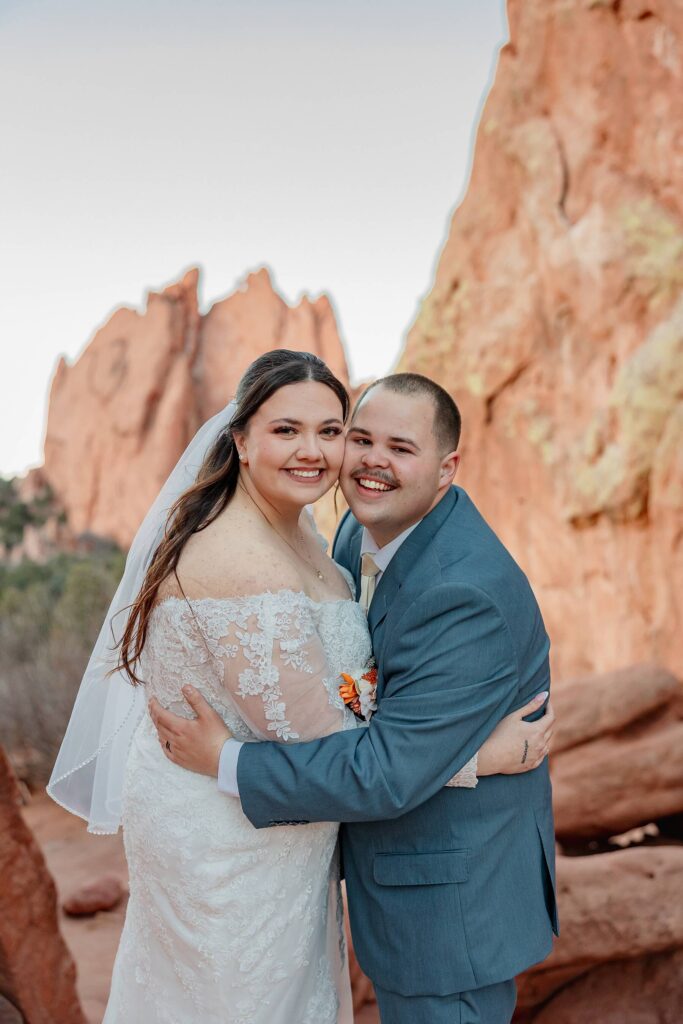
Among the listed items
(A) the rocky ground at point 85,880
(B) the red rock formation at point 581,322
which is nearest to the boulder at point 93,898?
(A) the rocky ground at point 85,880

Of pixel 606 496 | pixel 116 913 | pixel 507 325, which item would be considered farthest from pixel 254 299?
pixel 116 913

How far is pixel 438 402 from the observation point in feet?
9.32

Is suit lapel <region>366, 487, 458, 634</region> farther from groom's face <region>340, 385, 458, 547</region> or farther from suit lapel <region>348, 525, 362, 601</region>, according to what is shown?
suit lapel <region>348, 525, 362, 601</region>

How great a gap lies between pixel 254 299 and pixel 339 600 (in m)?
33.3

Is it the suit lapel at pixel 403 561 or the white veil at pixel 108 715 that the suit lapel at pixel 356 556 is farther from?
the white veil at pixel 108 715

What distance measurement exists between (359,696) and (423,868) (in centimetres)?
52

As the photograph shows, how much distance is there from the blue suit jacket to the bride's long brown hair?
0.54 metres

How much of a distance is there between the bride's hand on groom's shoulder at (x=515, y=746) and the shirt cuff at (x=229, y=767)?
691mm

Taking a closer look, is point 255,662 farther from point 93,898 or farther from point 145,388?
point 145,388

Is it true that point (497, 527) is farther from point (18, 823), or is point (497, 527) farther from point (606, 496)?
point (18, 823)

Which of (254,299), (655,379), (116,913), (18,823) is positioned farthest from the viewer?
(254,299)

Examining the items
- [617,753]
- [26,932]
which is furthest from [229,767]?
[617,753]

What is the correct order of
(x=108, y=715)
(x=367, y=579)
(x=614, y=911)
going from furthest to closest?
(x=614, y=911) < (x=108, y=715) < (x=367, y=579)

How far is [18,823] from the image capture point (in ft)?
11.5
